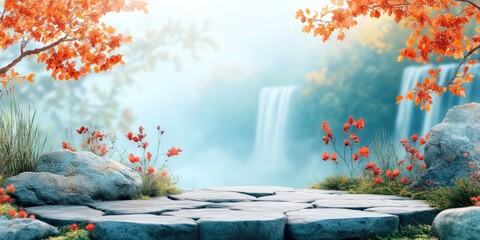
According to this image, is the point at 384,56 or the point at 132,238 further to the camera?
the point at 384,56

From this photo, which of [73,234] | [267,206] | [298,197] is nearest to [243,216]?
[267,206]

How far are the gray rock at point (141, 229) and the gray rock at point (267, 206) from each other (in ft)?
2.82

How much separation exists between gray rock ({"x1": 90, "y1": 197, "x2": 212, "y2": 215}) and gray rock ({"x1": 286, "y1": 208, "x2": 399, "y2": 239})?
3.07ft

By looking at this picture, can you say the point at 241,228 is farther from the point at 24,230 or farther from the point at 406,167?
the point at 406,167

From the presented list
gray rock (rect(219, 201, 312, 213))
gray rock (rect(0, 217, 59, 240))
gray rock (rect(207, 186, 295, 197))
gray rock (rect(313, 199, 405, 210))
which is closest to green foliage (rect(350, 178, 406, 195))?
gray rock (rect(207, 186, 295, 197))

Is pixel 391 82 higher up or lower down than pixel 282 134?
higher up

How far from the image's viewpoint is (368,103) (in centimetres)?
1464

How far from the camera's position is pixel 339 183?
6.89 meters

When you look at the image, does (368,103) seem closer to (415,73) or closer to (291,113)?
(291,113)

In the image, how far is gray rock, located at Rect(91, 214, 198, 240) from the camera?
3.65 meters

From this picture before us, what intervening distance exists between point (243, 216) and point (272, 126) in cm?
956

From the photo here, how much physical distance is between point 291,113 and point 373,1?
11.2m

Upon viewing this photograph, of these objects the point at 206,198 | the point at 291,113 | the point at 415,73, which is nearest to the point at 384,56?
the point at 291,113

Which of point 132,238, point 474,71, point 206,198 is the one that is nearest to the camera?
point 132,238
